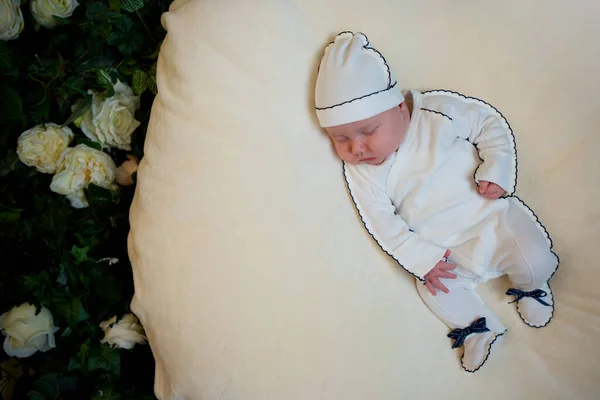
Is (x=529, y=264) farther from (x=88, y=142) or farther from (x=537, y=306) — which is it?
(x=88, y=142)

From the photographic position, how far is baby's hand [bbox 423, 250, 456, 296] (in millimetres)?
1252

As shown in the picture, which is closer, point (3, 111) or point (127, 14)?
point (3, 111)

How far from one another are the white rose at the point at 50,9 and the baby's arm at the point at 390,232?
74 centimetres

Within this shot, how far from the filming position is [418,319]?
1291 millimetres

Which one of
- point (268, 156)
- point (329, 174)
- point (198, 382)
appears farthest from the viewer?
point (329, 174)

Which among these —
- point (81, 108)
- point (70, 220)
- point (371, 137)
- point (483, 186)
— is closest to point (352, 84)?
point (371, 137)

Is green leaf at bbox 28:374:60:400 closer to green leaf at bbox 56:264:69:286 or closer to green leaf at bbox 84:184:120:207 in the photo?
green leaf at bbox 56:264:69:286

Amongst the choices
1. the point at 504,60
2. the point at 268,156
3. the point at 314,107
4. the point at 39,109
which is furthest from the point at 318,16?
the point at 39,109

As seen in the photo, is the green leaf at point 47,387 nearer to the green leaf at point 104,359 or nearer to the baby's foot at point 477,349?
the green leaf at point 104,359

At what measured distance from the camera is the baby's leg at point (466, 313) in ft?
4.05

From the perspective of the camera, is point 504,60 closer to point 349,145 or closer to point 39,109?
point 349,145

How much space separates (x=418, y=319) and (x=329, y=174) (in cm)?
42

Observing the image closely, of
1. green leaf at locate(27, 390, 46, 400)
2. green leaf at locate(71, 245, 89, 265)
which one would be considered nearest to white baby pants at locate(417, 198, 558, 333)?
green leaf at locate(71, 245, 89, 265)

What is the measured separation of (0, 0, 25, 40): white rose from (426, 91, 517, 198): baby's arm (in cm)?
94
